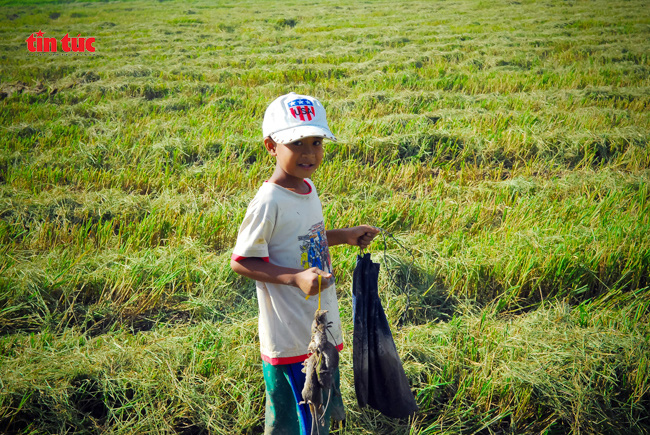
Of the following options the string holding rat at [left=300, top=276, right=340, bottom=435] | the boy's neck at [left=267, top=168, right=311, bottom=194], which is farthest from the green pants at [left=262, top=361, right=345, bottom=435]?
the boy's neck at [left=267, top=168, right=311, bottom=194]

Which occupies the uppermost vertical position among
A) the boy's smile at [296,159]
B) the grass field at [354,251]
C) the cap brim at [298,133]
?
the cap brim at [298,133]

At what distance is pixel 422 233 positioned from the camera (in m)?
3.04

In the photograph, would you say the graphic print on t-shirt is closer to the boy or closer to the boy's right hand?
the boy

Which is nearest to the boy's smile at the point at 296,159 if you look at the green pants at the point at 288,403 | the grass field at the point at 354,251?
the green pants at the point at 288,403

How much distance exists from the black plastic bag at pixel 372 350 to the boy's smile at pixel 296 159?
40cm

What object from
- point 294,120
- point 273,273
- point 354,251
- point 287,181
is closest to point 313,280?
point 273,273

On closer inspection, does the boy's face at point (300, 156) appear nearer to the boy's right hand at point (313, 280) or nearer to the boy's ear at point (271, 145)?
the boy's ear at point (271, 145)

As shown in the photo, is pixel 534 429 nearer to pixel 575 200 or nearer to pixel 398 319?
pixel 398 319

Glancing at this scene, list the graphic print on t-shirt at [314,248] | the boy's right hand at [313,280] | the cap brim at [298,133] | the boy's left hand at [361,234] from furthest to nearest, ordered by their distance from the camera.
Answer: the boy's left hand at [361,234], the graphic print on t-shirt at [314,248], the cap brim at [298,133], the boy's right hand at [313,280]

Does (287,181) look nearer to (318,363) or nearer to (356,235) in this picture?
(356,235)

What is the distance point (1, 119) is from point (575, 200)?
19.6 feet

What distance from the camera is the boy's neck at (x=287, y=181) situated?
138cm

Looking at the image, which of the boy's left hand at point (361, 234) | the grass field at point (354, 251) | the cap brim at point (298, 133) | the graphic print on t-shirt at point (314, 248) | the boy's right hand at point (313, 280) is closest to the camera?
the boy's right hand at point (313, 280)

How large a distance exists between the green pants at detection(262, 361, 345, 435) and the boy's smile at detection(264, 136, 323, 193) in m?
0.54
